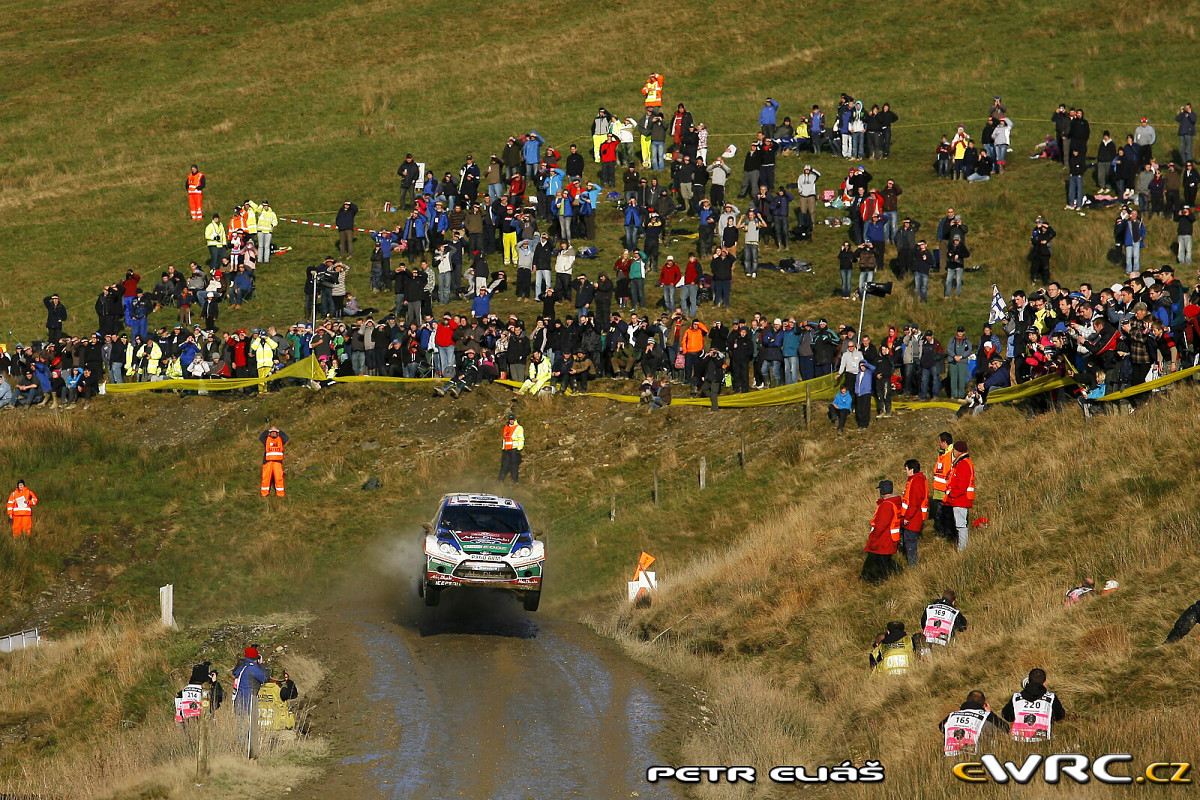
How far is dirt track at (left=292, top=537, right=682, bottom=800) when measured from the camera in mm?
16016

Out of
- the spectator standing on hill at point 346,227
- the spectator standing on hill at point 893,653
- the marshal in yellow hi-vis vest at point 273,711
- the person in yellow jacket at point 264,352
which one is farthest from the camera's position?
the spectator standing on hill at point 346,227

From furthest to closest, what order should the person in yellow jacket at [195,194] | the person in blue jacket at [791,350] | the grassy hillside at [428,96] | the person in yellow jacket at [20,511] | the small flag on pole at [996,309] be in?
the person in yellow jacket at [195,194] < the grassy hillside at [428,96] < the small flag on pole at [996,309] < the person in blue jacket at [791,350] < the person in yellow jacket at [20,511]

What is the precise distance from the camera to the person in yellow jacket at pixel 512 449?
100ft

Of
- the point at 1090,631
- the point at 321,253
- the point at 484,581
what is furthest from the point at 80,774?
the point at 321,253

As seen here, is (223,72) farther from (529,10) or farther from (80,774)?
(80,774)

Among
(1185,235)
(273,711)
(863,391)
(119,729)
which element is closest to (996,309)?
(863,391)

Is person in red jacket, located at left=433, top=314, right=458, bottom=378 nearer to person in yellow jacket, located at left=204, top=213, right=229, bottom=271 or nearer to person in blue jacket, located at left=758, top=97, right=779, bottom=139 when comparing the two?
person in yellow jacket, located at left=204, top=213, right=229, bottom=271

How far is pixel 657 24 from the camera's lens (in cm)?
6303

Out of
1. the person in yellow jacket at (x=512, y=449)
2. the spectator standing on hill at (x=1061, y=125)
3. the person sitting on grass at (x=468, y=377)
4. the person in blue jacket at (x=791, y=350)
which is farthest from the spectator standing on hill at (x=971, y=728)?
the spectator standing on hill at (x=1061, y=125)

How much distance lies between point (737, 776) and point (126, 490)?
21568 millimetres

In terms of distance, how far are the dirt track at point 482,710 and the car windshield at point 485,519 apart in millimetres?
1784

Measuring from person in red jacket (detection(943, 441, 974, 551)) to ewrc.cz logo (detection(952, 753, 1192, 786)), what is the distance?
6.82m

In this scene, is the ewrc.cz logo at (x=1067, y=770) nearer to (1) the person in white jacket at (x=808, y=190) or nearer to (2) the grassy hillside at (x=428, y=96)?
(2) the grassy hillside at (x=428, y=96)

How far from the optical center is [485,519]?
2225cm
